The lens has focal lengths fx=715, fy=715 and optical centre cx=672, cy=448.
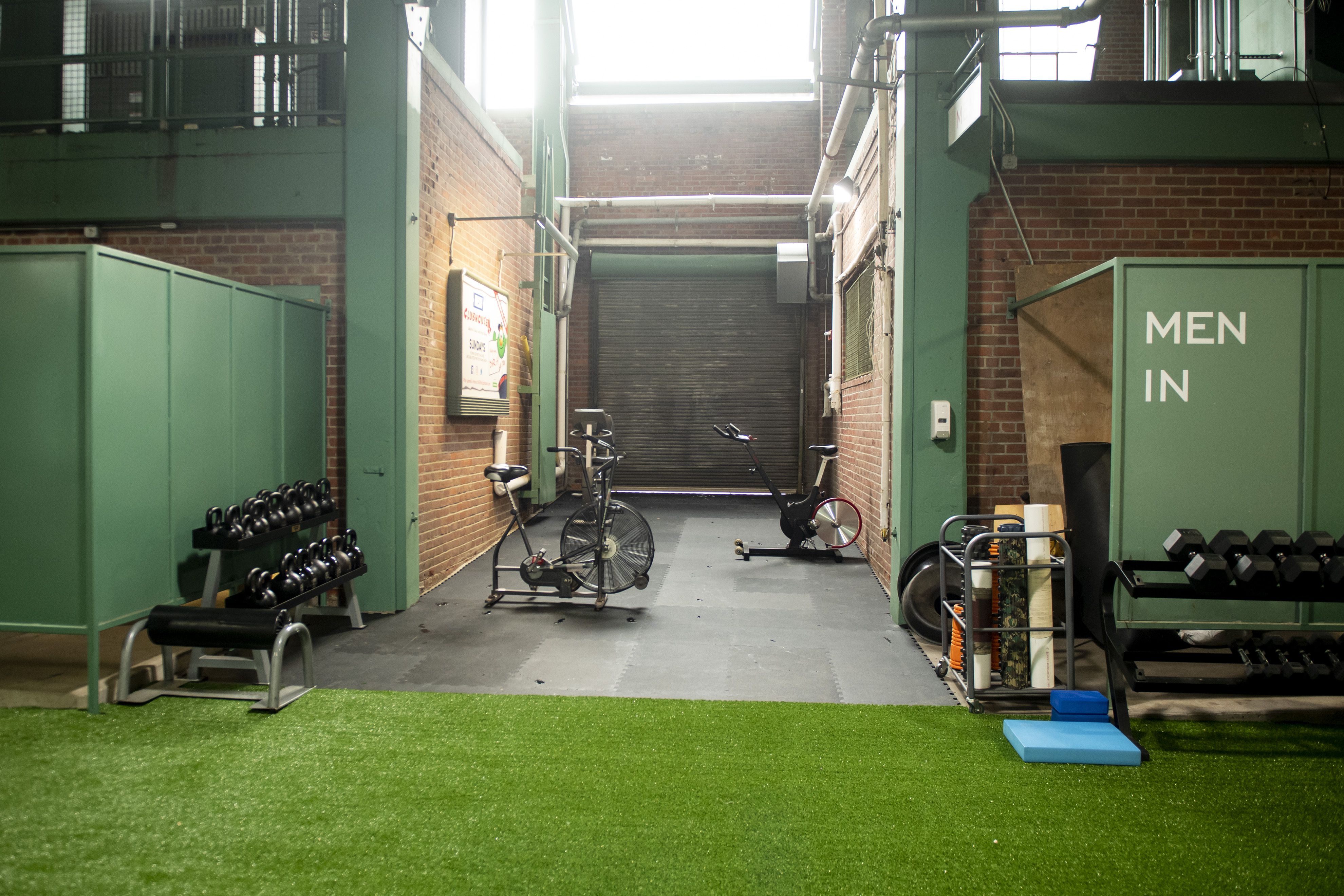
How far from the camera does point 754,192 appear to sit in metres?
10.2

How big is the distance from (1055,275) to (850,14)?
5150 mm

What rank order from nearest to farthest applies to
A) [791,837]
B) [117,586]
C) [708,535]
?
[791,837] → [117,586] → [708,535]

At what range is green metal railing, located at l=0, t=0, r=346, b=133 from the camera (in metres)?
4.57

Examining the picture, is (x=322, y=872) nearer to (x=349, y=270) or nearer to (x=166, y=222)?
(x=349, y=270)

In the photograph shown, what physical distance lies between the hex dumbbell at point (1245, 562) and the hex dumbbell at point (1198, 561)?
5 centimetres

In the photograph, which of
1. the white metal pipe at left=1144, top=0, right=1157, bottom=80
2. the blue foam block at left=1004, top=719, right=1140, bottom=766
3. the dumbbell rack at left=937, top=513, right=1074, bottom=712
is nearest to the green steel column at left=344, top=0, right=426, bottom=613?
the dumbbell rack at left=937, top=513, right=1074, bottom=712

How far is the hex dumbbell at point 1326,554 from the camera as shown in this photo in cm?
251

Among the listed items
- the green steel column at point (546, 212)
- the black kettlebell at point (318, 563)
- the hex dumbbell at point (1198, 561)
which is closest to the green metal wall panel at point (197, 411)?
the black kettlebell at point (318, 563)

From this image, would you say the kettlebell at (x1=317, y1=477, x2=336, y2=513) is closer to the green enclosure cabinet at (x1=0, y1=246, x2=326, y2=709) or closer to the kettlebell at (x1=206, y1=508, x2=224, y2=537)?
the kettlebell at (x1=206, y1=508, x2=224, y2=537)

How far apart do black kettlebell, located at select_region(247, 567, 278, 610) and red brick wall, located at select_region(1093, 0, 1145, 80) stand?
11.7 metres

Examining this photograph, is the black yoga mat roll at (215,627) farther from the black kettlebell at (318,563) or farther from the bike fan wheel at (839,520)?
the bike fan wheel at (839,520)

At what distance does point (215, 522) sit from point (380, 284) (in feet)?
5.58

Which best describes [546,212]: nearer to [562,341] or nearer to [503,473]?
[562,341]

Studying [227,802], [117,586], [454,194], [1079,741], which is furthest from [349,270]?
[1079,741]
